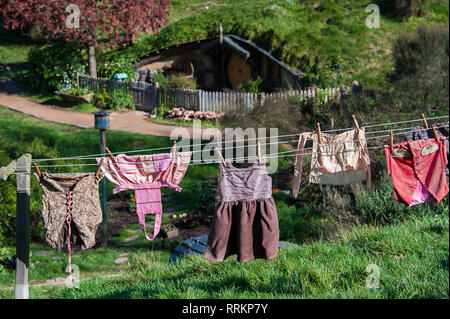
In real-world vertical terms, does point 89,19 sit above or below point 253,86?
above

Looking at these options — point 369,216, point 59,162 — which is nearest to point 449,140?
point 369,216

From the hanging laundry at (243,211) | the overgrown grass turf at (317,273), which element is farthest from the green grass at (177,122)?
the hanging laundry at (243,211)

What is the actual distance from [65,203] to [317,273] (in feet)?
11.1

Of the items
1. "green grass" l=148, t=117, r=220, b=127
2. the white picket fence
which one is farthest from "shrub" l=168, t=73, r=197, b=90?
"green grass" l=148, t=117, r=220, b=127

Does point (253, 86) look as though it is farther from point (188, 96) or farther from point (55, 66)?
point (55, 66)

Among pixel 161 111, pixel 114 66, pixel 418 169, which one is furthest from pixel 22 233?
pixel 114 66

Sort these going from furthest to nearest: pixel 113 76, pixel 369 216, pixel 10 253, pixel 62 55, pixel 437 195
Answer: pixel 113 76 → pixel 62 55 → pixel 369 216 → pixel 10 253 → pixel 437 195

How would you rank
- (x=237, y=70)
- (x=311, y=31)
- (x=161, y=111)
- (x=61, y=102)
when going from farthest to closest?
(x=237, y=70)
(x=311, y=31)
(x=161, y=111)
(x=61, y=102)

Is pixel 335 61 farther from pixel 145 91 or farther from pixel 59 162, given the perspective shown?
pixel 59 162

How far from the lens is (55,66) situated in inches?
645

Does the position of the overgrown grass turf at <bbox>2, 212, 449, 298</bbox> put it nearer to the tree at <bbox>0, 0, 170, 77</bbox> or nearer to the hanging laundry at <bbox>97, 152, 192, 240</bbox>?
the hanging laundry at <bbox>97, 152, 192, 240</bbox>

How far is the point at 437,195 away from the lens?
7.68 m

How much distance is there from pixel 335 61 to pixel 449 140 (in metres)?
11.6

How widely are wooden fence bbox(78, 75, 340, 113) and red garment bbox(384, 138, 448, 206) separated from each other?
10.3 m
